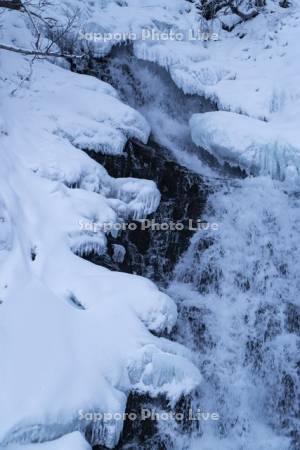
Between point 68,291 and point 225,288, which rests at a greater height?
point 68,291

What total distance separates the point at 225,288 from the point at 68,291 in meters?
2.36

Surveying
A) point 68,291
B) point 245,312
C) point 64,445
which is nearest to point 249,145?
point 245,312

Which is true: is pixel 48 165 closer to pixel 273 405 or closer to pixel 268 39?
pixel 273 405

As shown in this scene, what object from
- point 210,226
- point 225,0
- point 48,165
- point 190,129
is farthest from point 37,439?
point 225,0

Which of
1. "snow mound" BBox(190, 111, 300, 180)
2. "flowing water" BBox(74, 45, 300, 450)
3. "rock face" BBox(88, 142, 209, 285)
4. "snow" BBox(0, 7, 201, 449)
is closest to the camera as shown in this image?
"snow" BBox(0, 7, 201, 449)

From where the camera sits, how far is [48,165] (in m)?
6.54

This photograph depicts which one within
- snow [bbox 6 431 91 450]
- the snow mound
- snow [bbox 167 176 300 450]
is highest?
the snow mound

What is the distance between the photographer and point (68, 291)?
4984 millimetres

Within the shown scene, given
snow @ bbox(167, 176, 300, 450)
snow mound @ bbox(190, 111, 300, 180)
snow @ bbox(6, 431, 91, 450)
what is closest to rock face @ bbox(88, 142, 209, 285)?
→ snow @ bbox(167, 176, 300, 450)

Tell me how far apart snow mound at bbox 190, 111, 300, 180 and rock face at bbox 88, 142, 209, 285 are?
2.34 ft

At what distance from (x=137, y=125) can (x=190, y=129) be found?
150 centimetres

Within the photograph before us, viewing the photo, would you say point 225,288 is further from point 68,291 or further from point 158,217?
point 68,291

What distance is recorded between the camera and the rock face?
6641mm

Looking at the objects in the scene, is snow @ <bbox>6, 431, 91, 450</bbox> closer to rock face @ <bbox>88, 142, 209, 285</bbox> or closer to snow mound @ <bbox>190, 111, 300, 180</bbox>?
rock face @ <bbox>88, 142, 209, 285</bbox>
